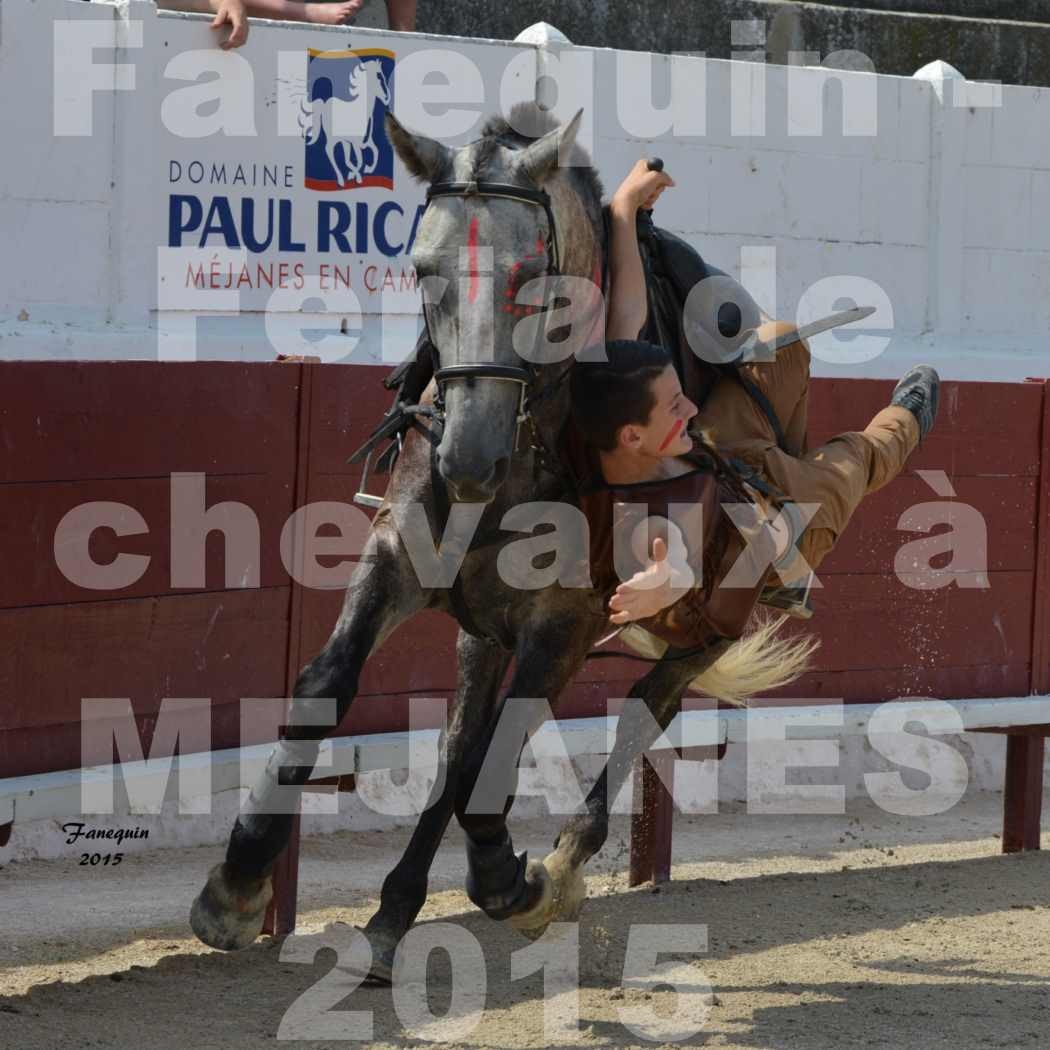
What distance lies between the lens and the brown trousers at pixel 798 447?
14.6 feet

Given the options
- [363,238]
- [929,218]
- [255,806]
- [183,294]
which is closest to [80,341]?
[183,294]

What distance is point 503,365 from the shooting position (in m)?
3.70

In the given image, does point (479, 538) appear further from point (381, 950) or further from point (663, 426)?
point (381, 950)

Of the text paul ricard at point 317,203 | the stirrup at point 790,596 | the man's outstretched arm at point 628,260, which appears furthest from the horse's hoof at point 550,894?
the text paul ricard at point 317,203

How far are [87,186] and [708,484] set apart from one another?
3.24 meters

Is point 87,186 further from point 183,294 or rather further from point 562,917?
point 562,917

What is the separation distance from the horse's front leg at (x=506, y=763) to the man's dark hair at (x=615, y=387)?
0.43 m

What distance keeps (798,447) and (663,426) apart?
32.9 inches

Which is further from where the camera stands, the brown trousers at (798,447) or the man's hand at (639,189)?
the brown trousers at (798,447)

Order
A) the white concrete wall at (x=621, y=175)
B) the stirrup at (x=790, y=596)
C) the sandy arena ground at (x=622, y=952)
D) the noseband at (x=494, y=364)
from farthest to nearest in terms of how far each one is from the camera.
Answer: the white concrete wall at (x=621, y=175) < the stirrup at (x=790, y=596) < the sandy arena ground at (x=622, y=952) < the noseband at (x=494, y=364)

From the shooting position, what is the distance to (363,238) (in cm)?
720

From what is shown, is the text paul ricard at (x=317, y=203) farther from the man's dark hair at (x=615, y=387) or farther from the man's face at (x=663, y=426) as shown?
the man's face at (x=663, y=426)

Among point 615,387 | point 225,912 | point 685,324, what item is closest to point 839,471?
point 685,324

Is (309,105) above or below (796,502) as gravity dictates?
above
